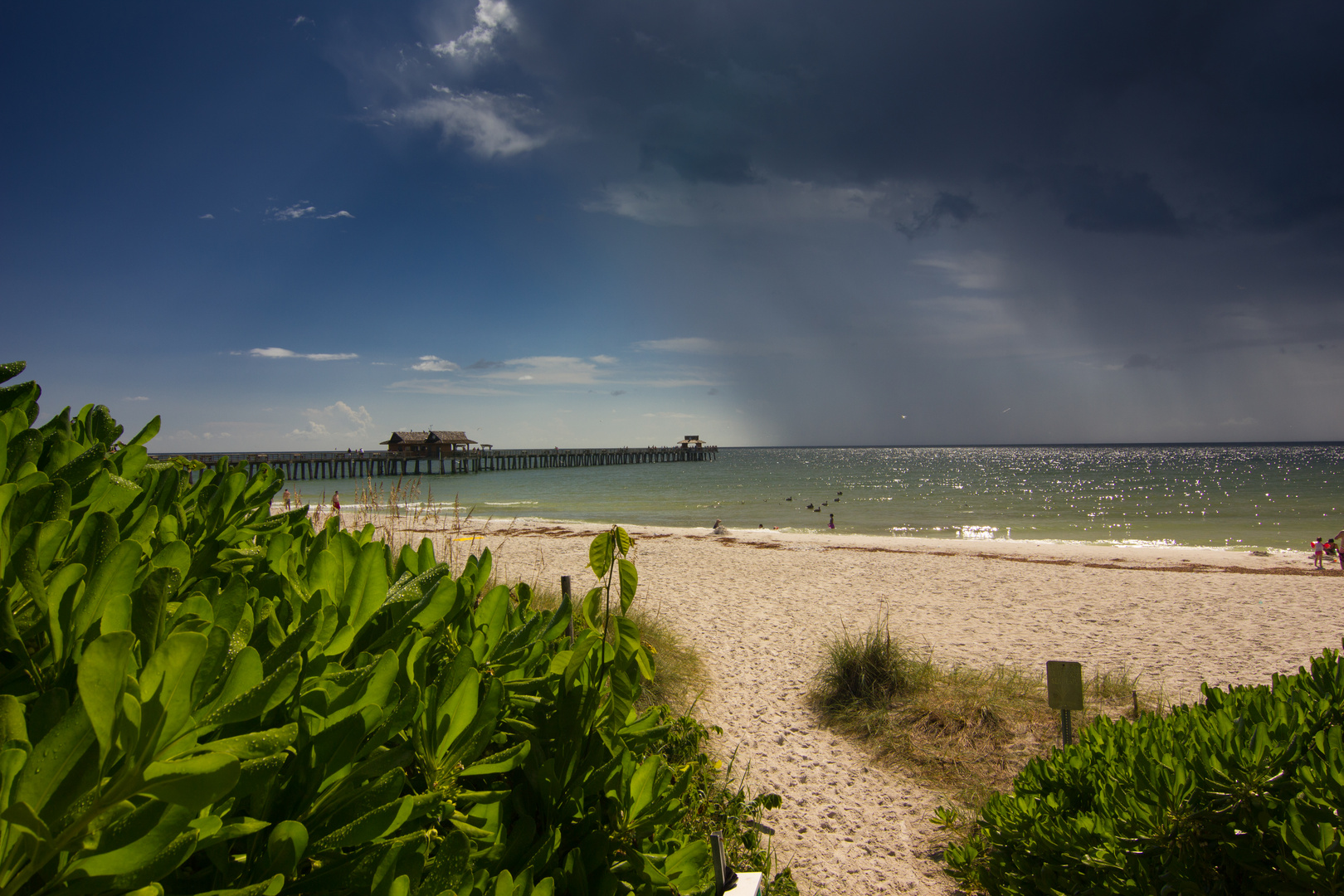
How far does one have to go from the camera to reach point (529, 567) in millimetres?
13414

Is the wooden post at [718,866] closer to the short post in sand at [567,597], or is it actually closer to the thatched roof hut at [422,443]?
the short post in sand at [567,597]

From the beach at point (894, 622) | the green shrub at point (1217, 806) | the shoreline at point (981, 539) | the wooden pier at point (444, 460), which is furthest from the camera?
the wooden pier at point (444, 460)

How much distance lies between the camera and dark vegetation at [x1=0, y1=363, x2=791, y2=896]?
427 millimetres

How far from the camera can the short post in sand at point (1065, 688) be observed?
150 inches

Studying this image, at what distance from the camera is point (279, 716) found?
2.17ft

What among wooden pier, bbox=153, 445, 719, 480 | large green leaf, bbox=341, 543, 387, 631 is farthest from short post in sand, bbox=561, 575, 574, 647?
wooden pier, bbox=153, 445, 719, 480

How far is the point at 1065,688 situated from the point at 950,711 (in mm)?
1706

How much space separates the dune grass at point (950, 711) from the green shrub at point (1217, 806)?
2510 millimetres

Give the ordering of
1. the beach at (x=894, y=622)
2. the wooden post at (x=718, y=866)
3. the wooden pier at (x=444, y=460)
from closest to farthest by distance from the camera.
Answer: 1. the wooden post at (x=718, y=866)
2. the beach at (x=894, y=622)
3. the wooden pier at (x=444, y=460)

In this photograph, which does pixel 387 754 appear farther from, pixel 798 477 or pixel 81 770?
pixel 798 477

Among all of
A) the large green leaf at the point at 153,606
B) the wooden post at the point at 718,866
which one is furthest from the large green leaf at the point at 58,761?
the wooden post at the point at 718,866

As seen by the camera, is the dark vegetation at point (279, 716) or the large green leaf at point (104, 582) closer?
the dark vegetation at point (279, 716)

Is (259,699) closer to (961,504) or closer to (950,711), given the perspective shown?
(950,711)

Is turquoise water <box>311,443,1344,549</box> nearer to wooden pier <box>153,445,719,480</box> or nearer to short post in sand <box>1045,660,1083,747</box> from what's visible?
wooden pier <box>153,445,719,480</box>
